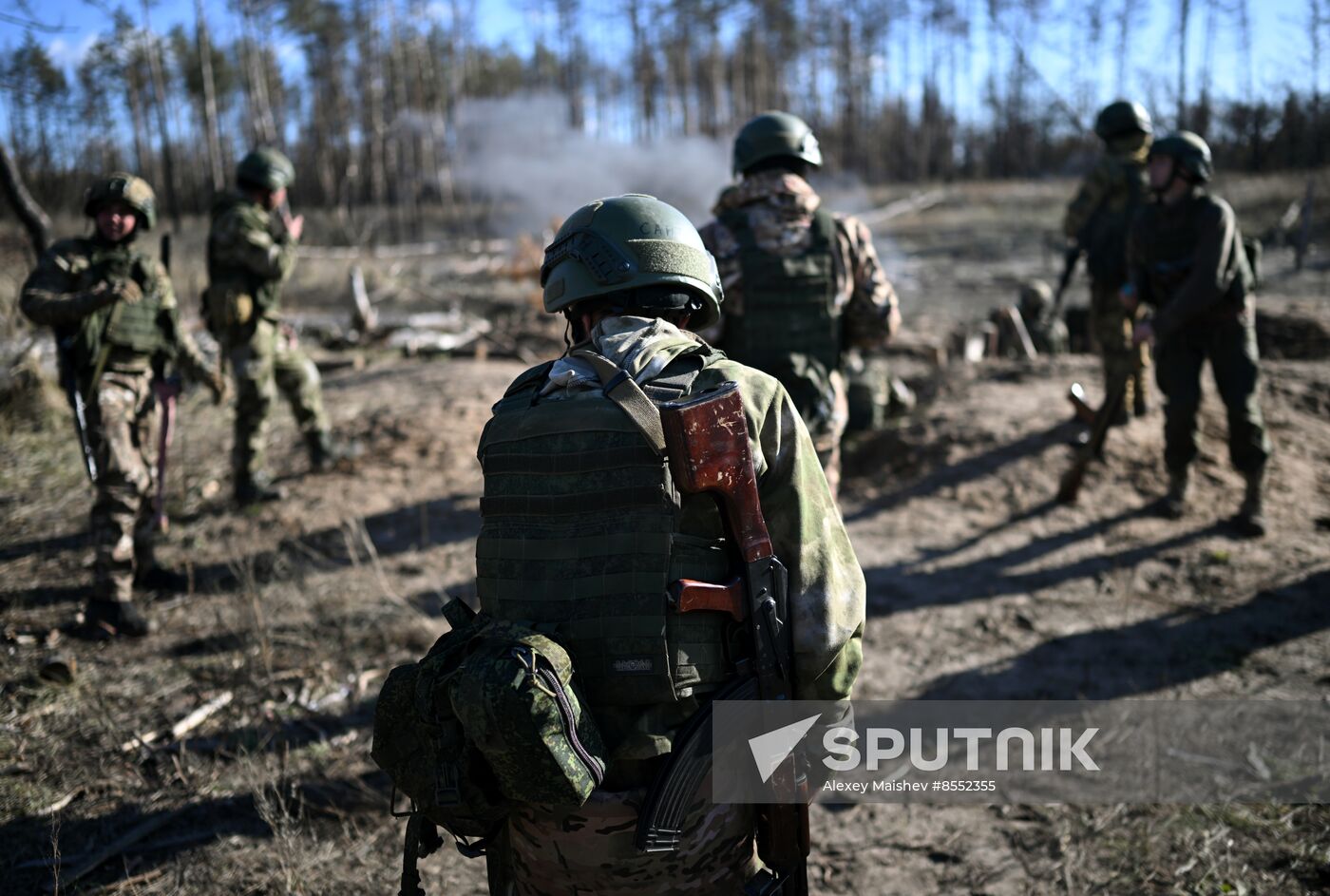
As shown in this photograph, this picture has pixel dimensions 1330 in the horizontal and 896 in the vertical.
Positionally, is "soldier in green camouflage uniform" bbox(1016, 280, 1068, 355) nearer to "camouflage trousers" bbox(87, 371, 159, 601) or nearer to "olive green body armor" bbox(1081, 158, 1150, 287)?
"olive green body armor" bbox(1081, 158, 1150, 287)

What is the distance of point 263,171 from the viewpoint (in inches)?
239

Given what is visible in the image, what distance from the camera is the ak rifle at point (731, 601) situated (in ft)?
5.67

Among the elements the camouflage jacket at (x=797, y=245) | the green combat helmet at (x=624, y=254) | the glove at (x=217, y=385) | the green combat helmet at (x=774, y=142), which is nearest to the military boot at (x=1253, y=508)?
the camouflage jacket at (x=797, y=245)

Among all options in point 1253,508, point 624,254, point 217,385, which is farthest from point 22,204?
point 1253,508

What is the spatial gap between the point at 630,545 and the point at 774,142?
100 inches

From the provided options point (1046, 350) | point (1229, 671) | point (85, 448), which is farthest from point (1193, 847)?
point (1046, 350)

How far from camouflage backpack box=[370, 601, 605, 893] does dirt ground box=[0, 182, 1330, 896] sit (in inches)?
47.2

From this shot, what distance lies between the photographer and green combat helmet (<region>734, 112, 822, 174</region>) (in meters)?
3.84

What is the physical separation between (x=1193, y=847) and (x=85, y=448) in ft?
16.6

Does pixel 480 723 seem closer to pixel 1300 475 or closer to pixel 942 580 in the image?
pixel 942 580

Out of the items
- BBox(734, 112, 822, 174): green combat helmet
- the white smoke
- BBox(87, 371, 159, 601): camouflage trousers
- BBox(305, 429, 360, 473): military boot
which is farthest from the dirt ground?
the white smoke

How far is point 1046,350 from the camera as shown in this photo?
10328mm

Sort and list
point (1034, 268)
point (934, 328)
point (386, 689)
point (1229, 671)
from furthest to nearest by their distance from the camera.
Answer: point (1034, 268) < point (934, 328) < point (1229, 671) < point (386, 689)

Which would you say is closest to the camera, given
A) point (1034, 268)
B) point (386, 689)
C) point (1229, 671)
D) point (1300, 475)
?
point (386, 689)
